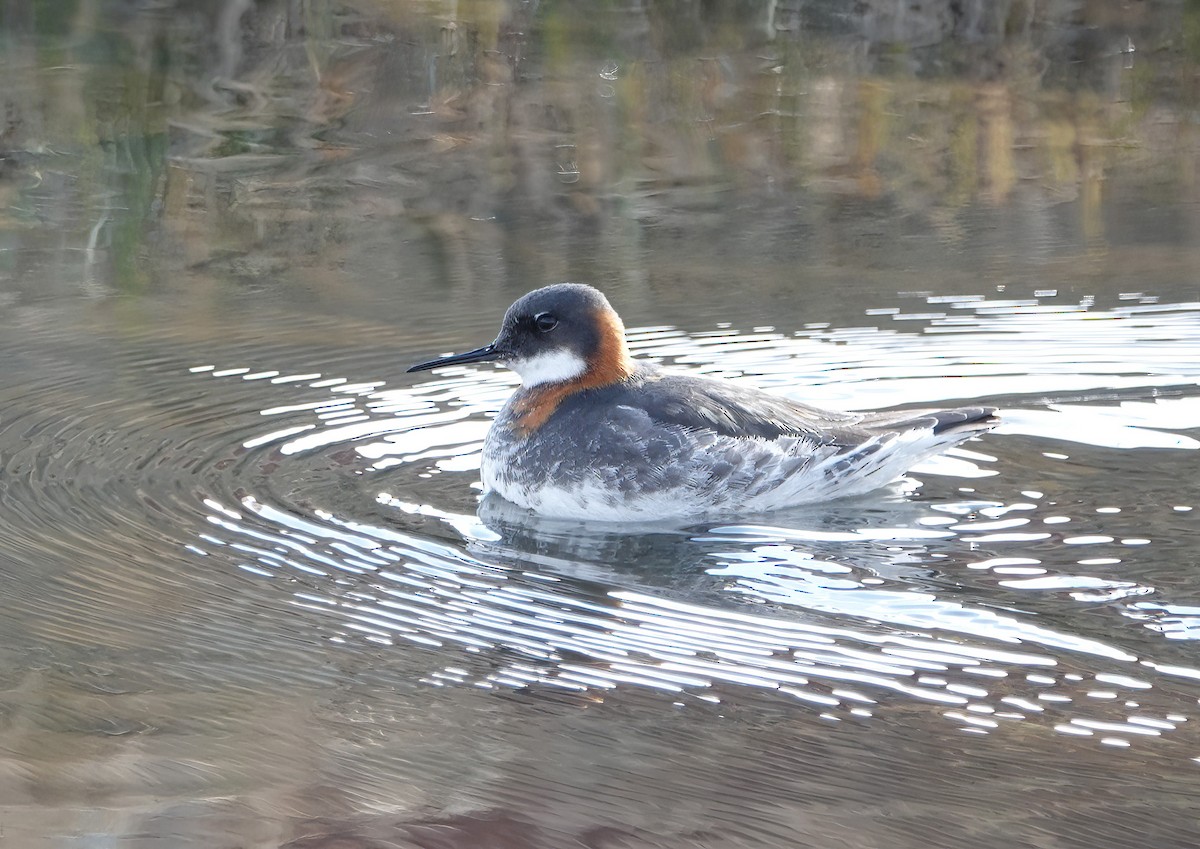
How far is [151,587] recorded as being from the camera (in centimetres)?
594

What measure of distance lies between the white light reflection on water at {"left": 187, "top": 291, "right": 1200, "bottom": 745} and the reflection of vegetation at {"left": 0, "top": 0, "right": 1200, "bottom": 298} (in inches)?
132

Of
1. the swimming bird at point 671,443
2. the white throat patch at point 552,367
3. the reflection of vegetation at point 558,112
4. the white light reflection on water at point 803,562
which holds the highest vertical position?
the reflection of vegetation at point 558,112

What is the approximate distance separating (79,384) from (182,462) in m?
1.59

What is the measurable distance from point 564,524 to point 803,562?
119 centimetres

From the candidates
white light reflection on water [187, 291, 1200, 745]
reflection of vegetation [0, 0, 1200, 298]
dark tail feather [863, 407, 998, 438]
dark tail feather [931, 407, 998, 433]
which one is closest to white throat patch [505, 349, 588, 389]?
white light reflection on water [187, 291, 1200, 745]

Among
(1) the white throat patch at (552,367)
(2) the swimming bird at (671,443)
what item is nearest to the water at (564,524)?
(2) the swimming bird at (671,443)

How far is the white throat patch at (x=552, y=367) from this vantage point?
7.38 m

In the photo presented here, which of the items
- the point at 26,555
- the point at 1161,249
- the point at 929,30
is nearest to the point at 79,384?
the point at 26,555

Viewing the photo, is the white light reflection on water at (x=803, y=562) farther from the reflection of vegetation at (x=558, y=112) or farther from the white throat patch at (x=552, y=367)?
the reflection of vegetation at (x=558, y=112)

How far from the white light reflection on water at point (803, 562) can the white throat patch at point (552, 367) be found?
20.5 inches

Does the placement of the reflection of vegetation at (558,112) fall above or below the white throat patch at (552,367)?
above

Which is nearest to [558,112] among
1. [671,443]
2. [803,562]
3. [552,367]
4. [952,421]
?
[552,367]

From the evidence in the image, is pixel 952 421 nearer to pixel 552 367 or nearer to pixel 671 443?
pixel 671 443

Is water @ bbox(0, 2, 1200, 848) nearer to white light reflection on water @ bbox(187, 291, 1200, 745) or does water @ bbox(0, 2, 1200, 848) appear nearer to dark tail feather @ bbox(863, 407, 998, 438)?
white light reflection on water @ bbox(187, 291, 1200, 745)
